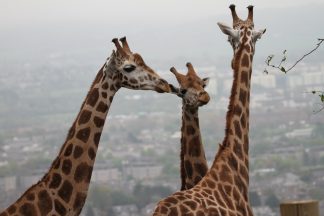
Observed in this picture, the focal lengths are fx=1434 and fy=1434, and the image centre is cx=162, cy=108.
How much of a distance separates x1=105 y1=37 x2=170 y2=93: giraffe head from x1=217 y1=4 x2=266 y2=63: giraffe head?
769 mm

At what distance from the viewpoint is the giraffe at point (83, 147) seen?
9883 millimetres

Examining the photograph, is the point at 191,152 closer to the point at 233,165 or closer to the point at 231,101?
the point at 231,101

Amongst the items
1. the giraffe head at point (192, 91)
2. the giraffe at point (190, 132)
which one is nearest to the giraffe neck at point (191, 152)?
the giraffe at point (190, 132)

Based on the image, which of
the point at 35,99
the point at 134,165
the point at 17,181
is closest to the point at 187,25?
the point at 35,99

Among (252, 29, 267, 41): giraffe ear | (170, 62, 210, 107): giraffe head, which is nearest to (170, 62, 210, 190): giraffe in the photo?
(170, 62, 210, 107): giraffe head

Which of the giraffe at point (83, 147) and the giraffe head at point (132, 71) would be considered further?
the giraffe head at point (132, 71)

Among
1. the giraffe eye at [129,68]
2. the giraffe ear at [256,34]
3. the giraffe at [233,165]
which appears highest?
the giraffe ear at [256,34]

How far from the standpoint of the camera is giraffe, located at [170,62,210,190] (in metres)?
10.5

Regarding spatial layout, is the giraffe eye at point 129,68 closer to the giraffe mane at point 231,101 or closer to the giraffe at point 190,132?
the giraffe at point 190,132

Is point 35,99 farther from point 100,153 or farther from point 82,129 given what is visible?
point 82,129

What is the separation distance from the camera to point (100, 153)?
249 feet

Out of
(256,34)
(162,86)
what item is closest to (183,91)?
(162,86)

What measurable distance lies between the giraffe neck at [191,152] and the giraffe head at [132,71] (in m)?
0.58

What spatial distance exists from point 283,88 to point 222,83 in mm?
7894
